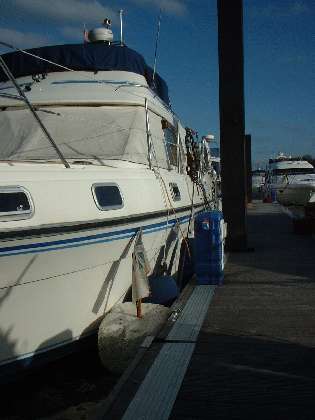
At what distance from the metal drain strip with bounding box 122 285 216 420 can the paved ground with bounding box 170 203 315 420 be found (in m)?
0.07

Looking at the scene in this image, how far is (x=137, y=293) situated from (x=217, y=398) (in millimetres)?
1949

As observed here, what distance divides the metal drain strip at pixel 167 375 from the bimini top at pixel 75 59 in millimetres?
4691

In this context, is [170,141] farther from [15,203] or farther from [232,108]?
[15,203]

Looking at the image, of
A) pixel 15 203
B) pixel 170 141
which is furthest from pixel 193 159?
pixel 15 203

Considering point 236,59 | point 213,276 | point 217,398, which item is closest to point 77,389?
point 217,398

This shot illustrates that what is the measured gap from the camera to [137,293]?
517cm

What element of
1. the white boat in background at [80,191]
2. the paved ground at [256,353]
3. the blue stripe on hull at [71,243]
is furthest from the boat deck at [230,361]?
the blue stripe on hull at [71,243]

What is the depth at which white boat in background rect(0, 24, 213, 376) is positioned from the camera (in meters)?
4.39

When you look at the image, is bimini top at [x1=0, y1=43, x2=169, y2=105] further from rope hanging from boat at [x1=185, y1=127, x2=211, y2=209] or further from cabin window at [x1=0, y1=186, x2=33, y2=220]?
cabin window at [x1=0, y1=186, x2=33, y2=220]

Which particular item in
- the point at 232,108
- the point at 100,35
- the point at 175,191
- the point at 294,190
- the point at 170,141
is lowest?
the point at 294,190

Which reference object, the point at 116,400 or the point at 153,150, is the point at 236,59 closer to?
the point at 153,150

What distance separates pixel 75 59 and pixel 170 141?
2.23m

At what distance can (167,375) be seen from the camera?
147 inches

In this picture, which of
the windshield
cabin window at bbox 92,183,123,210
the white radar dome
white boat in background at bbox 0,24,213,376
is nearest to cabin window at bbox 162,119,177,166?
white boat in background at bbox 0,24,213,376
